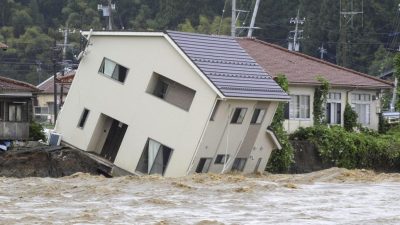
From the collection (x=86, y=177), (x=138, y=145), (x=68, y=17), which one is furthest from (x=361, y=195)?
(x=68, y=17)

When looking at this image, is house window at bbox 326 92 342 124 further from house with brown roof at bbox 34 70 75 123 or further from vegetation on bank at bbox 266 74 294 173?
house with brown roof at bbox 34 70 75 123

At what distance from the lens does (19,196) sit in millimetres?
29344

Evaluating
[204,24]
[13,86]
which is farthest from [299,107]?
[204,24]

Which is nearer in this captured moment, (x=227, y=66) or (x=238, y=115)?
(x=238, y=115)

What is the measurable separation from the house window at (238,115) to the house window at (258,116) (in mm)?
1002

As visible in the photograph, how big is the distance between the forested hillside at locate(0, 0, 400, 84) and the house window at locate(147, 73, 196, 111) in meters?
34.3

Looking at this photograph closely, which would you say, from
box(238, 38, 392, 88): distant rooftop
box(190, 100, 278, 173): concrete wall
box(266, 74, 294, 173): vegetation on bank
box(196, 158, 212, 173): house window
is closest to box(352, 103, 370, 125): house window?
box(238, 38, 392, 88): distant rooftop

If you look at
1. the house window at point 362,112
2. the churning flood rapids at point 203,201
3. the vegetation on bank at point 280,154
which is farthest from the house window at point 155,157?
the house window at point 362,112

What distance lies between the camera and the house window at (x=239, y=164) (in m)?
44.9

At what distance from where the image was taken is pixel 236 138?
44.3 m

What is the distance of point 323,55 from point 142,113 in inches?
1715

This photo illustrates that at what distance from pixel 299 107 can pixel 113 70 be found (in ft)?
38.7

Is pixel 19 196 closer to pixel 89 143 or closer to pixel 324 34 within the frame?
pixel 89 143

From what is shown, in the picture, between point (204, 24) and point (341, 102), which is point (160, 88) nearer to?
point (341, 102)
